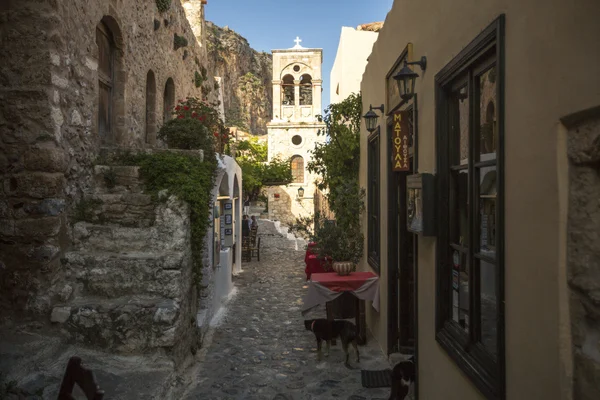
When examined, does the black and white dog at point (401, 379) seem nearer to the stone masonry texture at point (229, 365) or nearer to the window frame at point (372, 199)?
the stone masonry texture at point (229, 365)

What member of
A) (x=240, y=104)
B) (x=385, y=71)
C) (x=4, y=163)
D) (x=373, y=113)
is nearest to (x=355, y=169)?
(x=373, y=113)

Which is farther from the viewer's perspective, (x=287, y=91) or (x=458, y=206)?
(x=287, y=91)

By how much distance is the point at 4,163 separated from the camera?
4391mm

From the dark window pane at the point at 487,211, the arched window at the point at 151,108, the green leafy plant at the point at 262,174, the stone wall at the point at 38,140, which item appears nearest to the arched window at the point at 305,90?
the green leafy plant at the point at 262,174

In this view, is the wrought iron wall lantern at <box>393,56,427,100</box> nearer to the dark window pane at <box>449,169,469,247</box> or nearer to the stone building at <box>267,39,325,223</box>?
the dark window pane at <box>449,169,469,247</box>

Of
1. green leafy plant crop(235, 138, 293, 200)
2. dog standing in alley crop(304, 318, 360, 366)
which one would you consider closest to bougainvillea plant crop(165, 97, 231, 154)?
dog standing in alley crop(304, 318, 360, 366)

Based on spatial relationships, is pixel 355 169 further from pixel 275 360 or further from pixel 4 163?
pixel 4 163

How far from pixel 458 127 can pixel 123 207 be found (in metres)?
3.65

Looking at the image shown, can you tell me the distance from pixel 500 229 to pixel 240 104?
5357 cm

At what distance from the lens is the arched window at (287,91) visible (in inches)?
1237

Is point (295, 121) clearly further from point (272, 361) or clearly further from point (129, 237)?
point (129, 237)

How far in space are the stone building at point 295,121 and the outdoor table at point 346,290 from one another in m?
25.2

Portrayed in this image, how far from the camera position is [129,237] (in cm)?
504

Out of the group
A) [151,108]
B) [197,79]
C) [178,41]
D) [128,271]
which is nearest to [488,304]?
[128,271]
